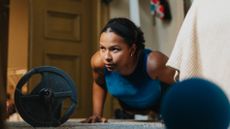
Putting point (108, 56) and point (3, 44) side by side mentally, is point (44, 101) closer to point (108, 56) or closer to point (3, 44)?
point (108, 56)

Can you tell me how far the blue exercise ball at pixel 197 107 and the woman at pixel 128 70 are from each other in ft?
3.37

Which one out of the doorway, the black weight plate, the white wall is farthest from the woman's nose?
the doorway

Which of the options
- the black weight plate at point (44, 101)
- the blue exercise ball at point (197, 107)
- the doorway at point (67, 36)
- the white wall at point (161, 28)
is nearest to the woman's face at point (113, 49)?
the black weight plate at point (44, 101)

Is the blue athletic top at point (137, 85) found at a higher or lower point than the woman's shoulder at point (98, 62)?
lower

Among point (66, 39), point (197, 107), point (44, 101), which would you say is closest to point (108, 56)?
point (44, 101)

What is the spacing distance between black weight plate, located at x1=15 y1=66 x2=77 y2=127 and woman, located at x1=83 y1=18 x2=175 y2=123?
0.36 meters

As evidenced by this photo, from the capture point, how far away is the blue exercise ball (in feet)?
1.72

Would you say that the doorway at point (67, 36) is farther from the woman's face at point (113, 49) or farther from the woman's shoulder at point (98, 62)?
the woman's face at point (113, 49)

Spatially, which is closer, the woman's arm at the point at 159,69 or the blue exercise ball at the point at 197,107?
the blue exercise ball at the point at 197,107

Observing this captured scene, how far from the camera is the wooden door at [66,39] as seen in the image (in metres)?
2.91

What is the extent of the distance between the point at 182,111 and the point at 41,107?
28.3 inches

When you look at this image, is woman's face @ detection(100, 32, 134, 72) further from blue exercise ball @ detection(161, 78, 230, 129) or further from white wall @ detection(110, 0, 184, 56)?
blue exercise ball @ detection(161, 78, 230, 129)

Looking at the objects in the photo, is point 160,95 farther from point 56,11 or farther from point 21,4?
point 21,4

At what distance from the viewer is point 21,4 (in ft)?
12.3
